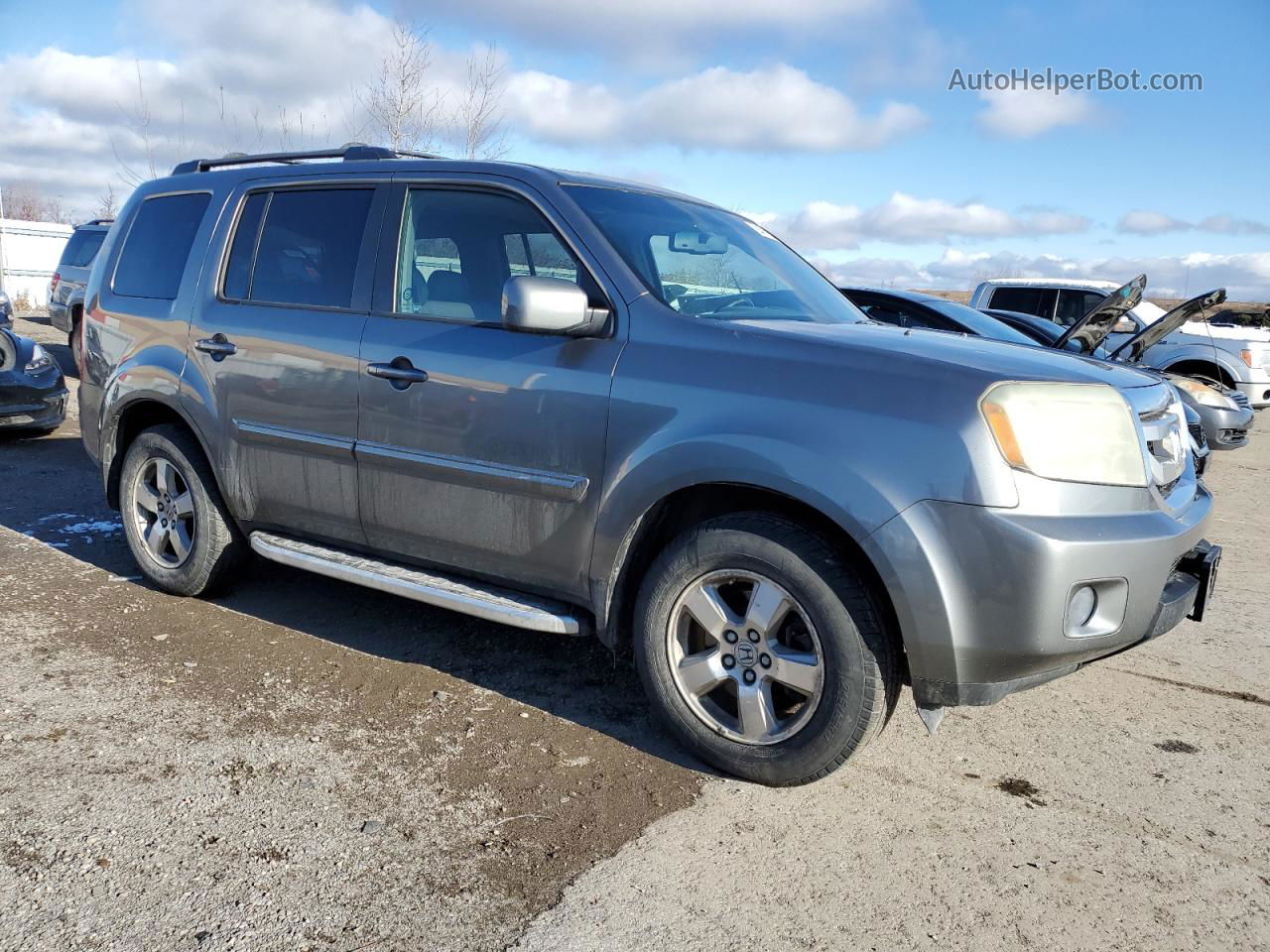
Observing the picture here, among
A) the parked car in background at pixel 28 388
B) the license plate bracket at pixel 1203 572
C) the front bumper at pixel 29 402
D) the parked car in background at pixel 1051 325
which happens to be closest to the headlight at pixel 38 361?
the parked car in background at pixel 28 388

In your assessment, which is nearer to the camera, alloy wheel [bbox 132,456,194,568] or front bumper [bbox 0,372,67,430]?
alloy wheel [bbox 132,456,194,568]

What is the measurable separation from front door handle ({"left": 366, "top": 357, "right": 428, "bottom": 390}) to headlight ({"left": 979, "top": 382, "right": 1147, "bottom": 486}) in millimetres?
1966

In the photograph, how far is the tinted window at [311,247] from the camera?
13.3 feet

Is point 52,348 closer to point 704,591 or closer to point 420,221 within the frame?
point 420,221

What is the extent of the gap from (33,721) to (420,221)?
223 centimetres

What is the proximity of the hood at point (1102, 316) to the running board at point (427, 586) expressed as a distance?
4.94 metres

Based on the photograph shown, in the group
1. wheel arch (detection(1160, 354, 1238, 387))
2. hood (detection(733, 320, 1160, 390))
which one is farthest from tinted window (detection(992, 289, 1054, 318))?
hood (detection(733, 320, 1160, 390))

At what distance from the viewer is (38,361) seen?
8586 millimetres

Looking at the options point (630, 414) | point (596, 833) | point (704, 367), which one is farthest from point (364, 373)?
point (596, 833)

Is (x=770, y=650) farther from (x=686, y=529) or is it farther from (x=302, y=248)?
(x=302, y=248)

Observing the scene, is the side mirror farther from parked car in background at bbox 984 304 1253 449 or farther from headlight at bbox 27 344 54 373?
parked car in background at bbox 984 304 1253 449

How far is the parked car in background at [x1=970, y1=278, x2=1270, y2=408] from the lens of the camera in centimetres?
1414

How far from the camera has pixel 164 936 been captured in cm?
231

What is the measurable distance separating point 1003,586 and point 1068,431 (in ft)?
1.64
